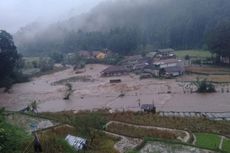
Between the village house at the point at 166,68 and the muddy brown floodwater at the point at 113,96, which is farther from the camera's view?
the village house at the point at 166,68

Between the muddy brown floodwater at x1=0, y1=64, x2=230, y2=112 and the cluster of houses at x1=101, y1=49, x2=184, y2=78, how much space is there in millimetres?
1923

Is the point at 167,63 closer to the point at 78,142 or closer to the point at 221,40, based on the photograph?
the point at 221,40

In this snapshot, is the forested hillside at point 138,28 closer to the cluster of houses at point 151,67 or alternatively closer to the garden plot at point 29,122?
the cluster of houses at point 151,67

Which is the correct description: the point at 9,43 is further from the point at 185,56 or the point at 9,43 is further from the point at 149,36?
the point at 149,36

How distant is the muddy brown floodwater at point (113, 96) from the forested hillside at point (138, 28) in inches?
643

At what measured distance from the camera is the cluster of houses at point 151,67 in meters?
44.7

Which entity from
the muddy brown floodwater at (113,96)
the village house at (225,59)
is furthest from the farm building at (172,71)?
the village house at (225,59)

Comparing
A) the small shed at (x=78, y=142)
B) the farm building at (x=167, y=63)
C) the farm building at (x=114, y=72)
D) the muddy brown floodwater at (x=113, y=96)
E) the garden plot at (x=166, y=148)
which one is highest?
the small shed at (x=78, y=142)

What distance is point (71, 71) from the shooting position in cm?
5534

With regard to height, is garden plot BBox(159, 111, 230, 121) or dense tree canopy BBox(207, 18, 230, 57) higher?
dense tree canopy BBox(207, 18, 230, 57)


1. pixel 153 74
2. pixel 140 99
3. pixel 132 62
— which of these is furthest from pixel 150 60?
pixel 140 99

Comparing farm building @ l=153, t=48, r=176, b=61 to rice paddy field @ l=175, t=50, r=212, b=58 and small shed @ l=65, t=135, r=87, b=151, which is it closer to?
rice paddy field @ l=175, t=50, r=212, b=58

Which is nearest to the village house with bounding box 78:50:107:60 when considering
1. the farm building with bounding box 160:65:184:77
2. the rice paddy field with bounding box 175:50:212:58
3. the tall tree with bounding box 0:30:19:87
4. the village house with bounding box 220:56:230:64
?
the rice paddy field with bounding box 175:50:212:58

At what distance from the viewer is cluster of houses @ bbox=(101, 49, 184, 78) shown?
147 ft
